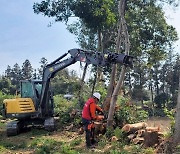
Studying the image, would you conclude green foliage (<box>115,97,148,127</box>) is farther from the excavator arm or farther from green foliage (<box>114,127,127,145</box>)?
the excavator arm

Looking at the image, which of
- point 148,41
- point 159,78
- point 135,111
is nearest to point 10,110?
point 135,111

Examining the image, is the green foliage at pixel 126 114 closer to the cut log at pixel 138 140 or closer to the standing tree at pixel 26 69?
the cut log at pixel 138 140

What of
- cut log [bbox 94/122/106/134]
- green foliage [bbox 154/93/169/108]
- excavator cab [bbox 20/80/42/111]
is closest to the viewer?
cut log [bbox 94/122/106/134]

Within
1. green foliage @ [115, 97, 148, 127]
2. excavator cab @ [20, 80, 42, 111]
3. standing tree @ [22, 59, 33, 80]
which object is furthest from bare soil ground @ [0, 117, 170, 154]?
standing tree @ [22, 59, 33, 80]

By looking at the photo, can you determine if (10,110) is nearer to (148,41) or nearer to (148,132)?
(148,132)

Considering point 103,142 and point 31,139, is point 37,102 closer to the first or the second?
point 31,139

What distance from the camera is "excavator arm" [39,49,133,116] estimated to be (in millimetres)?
10203

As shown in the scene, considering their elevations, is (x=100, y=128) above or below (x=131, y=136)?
above

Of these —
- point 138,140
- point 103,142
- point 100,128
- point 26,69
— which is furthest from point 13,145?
point 26,69

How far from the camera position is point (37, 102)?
1318 cm

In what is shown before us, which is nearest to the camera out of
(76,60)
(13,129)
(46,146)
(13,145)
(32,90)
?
(46,146)

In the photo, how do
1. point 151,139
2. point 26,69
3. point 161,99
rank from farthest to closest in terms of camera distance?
point 26,69 → point 161,99 → point 151,139

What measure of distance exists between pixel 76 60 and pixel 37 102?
2.56 meters

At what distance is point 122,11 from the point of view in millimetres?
11555
